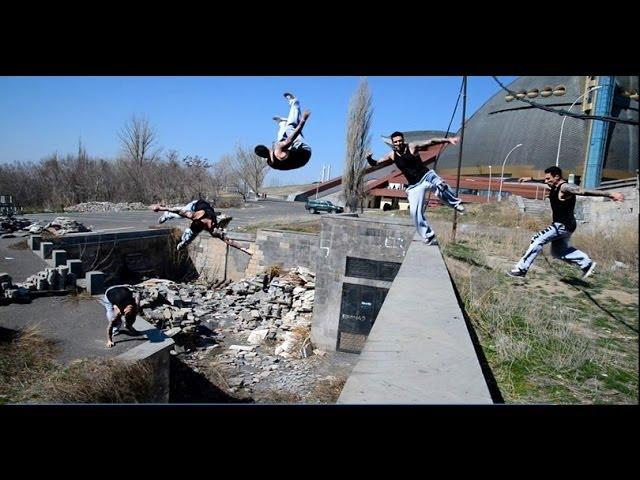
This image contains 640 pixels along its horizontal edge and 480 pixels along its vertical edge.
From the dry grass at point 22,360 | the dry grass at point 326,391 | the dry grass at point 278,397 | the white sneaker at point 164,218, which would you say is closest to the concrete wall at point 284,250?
the dry grass at point 326,391

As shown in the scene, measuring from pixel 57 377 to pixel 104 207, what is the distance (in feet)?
7.70

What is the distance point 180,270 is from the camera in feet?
27.8

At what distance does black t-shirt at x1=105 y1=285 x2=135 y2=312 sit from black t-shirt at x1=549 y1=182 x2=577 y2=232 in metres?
5.18

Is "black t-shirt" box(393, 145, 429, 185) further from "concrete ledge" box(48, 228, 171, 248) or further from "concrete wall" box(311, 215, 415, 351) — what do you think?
"concrete wall" box(311, 215, 415, 351)

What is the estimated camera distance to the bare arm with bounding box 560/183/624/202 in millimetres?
2643

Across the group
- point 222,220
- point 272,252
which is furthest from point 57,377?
point 272,252

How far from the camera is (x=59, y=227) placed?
612 centimetres

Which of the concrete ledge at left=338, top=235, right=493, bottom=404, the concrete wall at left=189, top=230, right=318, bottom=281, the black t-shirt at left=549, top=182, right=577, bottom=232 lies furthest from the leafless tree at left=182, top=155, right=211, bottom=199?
the concrete wall at left=189, top=230, right=318, bottom=281

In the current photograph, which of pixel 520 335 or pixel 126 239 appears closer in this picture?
pixel 520 335
